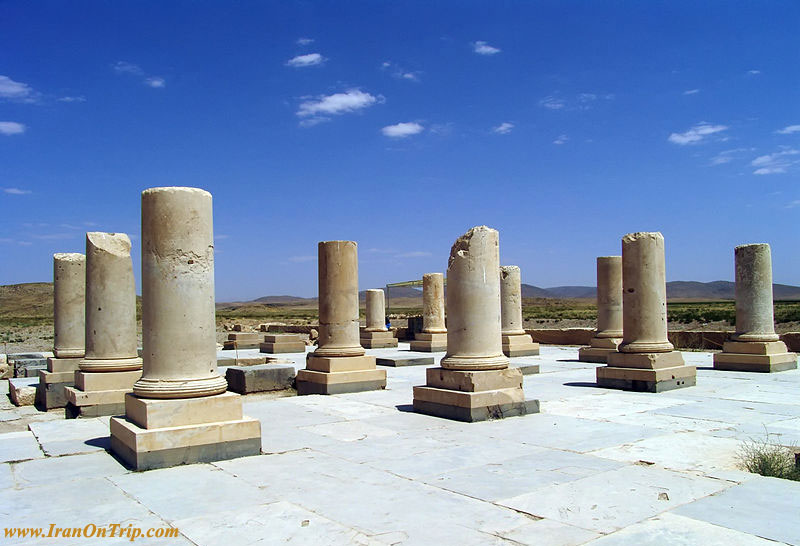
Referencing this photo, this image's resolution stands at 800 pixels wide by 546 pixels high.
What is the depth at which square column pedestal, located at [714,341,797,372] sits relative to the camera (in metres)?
14.7

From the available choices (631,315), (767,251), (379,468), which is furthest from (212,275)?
(767,251)

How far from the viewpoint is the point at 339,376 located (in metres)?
12.3

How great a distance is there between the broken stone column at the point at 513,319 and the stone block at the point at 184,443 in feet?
43.2

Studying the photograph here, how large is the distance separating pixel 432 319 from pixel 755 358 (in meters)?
11.4

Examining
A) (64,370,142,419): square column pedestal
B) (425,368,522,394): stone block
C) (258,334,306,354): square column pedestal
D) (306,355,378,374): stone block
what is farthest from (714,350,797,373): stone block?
(258,334,306,354): square column pedestal

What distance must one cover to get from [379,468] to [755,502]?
11.0ft

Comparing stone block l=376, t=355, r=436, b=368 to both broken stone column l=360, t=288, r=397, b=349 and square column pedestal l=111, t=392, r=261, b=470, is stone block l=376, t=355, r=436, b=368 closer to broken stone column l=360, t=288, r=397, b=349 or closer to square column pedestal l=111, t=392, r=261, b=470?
broken stone column l=360, t=288, r=397, b=349

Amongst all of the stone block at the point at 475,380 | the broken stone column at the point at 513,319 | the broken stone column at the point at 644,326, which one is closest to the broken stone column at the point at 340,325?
the stone block at the point at 475,380

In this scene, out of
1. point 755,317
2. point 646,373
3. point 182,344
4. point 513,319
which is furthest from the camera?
point 513,319

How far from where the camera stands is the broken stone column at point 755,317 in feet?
48.7

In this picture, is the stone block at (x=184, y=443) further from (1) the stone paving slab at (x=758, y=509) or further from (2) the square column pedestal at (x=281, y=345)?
(2) the square column pedestal at (x=281, y=345)

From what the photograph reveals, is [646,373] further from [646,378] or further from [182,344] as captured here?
[182,344]

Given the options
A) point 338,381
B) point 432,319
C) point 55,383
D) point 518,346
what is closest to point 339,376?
point 338,381

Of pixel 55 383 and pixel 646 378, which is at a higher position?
pixel 55 383
